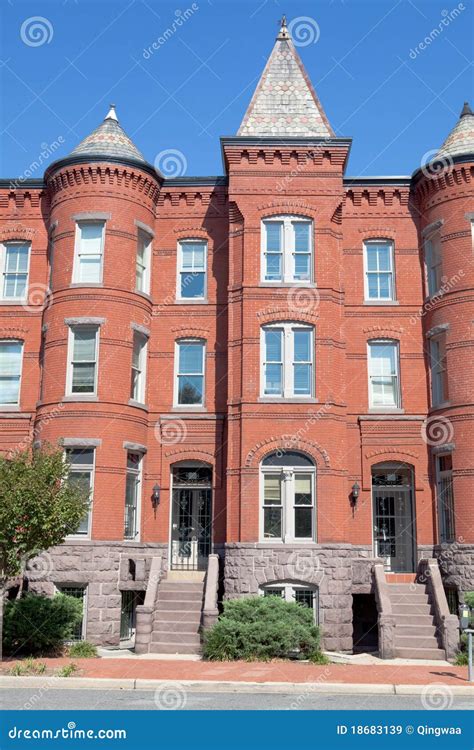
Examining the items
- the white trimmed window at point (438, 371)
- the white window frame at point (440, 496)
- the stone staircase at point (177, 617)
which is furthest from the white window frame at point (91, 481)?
the white trimmed window at point (438, 371)

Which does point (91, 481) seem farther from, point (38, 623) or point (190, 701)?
point (190, 701)

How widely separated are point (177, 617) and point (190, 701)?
6.99m

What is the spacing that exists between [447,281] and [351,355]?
3349 mm

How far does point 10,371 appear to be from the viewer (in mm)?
22797

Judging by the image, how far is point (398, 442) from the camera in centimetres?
2195

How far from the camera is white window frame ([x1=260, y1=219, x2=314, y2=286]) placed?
21.5 metres

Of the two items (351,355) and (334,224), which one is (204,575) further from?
(334,224)

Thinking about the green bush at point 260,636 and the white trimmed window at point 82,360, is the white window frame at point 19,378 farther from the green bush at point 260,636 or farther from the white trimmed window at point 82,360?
the green bush at point 260,636

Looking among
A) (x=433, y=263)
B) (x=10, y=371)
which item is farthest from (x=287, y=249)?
(x=10, y=371)

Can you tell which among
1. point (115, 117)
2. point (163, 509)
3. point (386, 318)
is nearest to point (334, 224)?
point (386, 318)

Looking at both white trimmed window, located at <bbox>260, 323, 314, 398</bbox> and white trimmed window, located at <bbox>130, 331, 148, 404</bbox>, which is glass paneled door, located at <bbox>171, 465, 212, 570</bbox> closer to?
white trimmed window, located at <bbox>130, 331, 148, 404</bbox>

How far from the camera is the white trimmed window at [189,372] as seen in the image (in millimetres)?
22484

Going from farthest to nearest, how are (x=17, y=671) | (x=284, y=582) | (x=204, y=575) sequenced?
(x=204, y=575)
(x=284, y=582)
(x=17, y=671)

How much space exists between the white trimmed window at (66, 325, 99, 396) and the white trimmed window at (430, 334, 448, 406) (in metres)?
9.41
